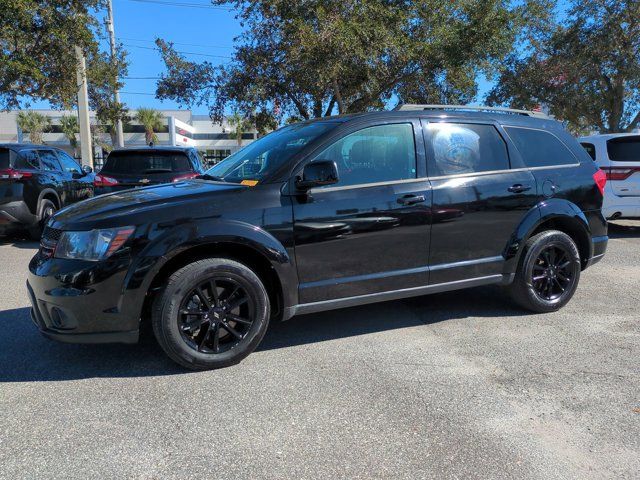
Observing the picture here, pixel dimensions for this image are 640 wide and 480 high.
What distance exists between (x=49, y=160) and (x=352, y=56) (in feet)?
22.9

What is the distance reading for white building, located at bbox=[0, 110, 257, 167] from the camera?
55406 millimetres

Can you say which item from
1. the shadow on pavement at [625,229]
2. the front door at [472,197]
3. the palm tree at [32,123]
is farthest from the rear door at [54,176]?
the palm tree at [32,123]

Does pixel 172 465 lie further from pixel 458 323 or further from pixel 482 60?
pixel 482 60

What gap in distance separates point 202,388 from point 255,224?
115 cm

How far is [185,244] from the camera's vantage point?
344 centimetres

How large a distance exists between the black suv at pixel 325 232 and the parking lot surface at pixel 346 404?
0.37m

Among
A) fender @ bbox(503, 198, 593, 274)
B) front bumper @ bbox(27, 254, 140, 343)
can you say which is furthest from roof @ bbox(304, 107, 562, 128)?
front bumper @ bbox(27, 254, 140, 343)

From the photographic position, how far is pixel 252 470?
8.30 ft

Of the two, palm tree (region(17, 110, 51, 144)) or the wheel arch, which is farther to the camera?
palm tree (region(17, 110, 51, 144))

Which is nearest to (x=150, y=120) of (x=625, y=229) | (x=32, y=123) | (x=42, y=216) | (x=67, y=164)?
(x=32, y=123)

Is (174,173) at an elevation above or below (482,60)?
below

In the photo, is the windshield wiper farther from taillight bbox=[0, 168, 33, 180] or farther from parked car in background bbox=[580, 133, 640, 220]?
parked car in background bbox=[580, 133, 640, 220]

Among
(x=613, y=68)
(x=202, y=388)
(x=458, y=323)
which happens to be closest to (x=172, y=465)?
(x=202, y=388)

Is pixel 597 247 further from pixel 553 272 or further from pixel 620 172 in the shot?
pixel 620 172
